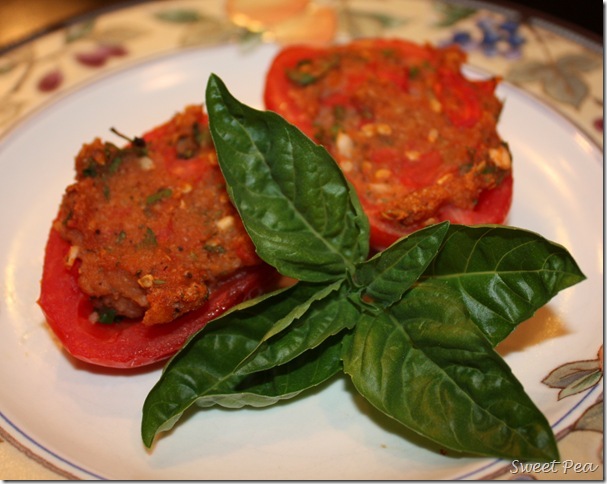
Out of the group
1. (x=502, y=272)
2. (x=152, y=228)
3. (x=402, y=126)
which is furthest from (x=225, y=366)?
(x=402, y=126)

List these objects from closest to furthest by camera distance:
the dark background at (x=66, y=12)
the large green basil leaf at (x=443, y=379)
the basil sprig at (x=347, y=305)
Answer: the large green basil leaf at (x=443, y=379)
the basil sprig at (x=347, y=305)
the dark background at (x=66, y=12)

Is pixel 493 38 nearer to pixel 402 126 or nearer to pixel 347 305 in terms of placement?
pixel 402 126

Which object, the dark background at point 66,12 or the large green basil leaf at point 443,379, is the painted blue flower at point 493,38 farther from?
the large green basil leaf at point 443,379

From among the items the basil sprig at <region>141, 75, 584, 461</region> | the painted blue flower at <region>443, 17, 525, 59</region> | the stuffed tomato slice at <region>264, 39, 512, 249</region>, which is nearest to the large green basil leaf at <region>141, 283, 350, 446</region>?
the basil sprig at <region>141, 75, 584, 461</region>

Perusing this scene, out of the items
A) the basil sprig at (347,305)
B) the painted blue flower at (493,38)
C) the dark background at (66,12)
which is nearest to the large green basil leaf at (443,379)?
the basil sprig at (347,305)

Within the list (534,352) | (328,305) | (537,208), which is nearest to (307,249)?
(328,305)

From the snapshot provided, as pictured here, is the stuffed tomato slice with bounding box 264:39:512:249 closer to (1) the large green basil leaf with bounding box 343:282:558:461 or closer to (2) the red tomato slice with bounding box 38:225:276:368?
(1) the large green basil leaf with bounding box 343:282:558:461
